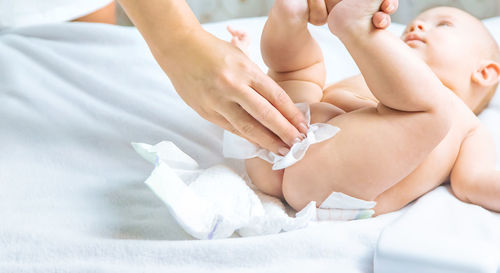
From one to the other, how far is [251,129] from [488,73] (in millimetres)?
575

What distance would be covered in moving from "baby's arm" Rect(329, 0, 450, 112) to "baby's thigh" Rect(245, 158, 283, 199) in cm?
22

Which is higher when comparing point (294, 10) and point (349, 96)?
point (294, 10)

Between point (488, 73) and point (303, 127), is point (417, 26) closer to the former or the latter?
point (488, 73)

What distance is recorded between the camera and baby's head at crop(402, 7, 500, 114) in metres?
1.09

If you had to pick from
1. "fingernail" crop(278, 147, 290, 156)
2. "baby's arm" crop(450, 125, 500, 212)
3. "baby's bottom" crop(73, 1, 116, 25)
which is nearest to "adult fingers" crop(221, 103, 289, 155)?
"fingernail" crop(278, 147, 290, 156)

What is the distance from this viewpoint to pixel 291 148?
0.83 metres

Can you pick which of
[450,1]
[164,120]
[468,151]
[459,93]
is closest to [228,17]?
[450,1]

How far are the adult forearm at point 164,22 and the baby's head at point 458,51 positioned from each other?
0.50 meters

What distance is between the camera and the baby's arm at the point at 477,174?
0.91m

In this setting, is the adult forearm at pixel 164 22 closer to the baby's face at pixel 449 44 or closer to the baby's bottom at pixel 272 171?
the baby's bottom at pixel 272 171

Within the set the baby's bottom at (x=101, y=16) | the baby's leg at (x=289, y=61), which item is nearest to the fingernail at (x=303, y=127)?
the baby's leg at (x=289, y=61)

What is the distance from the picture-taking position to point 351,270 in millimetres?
739

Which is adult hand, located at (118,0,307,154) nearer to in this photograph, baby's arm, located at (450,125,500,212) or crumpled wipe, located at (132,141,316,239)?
Answer: crumpled wipe, located at (132,141,316,239)

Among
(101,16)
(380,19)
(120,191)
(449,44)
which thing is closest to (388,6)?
(380,19)
